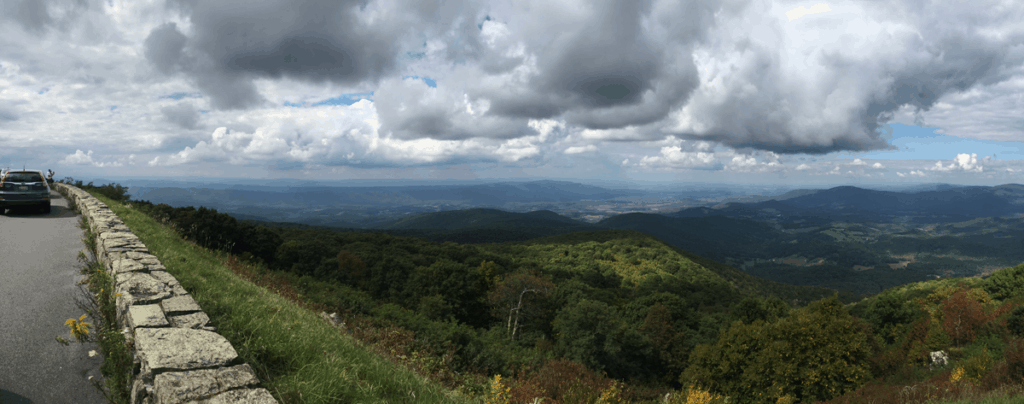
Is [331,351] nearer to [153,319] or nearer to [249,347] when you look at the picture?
[249,347]

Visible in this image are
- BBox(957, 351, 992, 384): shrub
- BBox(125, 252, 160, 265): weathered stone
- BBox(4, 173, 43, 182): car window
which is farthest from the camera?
BBox(957, 351, 992, 384): shrub

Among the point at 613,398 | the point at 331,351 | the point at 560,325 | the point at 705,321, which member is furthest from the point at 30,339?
the point at 705,321

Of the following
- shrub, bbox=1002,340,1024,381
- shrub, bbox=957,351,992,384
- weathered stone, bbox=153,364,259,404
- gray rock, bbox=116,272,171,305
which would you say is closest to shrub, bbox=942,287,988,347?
shrub, bbox=957,351,992,384

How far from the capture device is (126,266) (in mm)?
6930

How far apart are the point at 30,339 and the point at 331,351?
417 centimetres

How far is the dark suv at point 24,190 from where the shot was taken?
50.7ft

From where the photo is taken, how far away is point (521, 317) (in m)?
34.6

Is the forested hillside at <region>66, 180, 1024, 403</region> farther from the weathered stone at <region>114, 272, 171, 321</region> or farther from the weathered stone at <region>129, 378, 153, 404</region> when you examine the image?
the weathered stone at <region>129, 378, 153, 404</region>

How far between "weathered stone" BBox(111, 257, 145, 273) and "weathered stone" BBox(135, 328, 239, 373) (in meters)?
3.42

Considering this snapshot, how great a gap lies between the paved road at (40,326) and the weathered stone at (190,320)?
95 centimetres

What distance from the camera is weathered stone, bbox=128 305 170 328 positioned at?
182 inches

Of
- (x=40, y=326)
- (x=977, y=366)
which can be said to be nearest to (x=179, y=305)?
(x=40, y=326)

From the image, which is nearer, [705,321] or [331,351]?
[331,351]

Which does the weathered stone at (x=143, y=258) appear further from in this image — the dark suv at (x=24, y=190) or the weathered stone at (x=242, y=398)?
the dark suv at (x=24, y=190)
